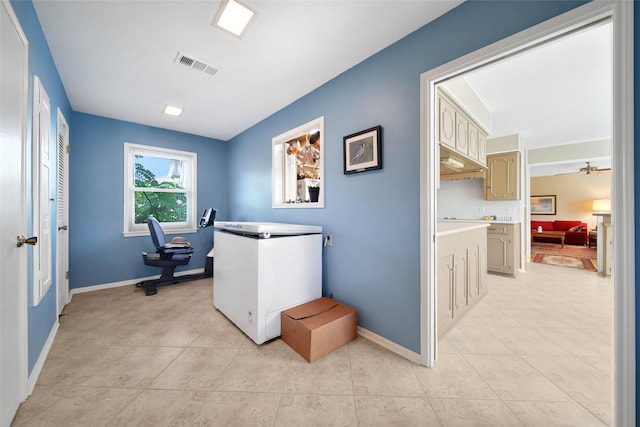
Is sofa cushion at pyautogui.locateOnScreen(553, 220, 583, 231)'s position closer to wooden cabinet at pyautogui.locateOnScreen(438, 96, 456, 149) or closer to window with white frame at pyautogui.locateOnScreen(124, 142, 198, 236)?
wooden cabinet at pyautogui.locateOnScreen(438, 96, 456, 149)

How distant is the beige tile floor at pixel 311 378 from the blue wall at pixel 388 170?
0.44 meters

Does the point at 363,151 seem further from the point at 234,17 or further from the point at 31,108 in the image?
the point at 31,108

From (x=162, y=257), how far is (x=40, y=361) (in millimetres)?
1683

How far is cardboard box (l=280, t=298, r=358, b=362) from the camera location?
1733 mm

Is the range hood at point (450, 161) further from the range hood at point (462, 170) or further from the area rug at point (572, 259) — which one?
the area rug at point (572, 259)

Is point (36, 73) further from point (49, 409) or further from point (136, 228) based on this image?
point (136, 228)

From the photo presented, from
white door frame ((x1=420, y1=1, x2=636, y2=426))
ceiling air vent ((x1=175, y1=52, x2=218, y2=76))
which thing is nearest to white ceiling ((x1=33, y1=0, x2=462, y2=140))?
ceiling air vent ((x1=175, y1=52, x2=218, y2=76))

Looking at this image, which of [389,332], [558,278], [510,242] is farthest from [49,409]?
[558,278]

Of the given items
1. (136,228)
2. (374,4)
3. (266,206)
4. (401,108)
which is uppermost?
(374,4)

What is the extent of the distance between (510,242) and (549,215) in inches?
275

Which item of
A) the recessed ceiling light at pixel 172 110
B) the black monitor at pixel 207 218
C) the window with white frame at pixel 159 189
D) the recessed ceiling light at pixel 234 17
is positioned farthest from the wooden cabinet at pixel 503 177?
the window with white frame at pixel 159 189

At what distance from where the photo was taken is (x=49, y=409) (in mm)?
1288

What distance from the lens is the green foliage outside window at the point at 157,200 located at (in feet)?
12.2

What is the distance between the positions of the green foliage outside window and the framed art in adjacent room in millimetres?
3248
